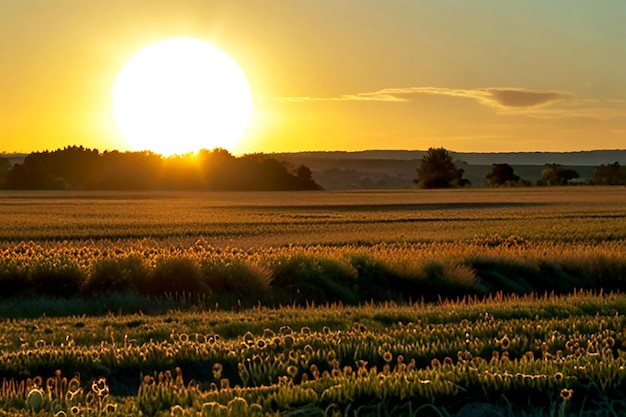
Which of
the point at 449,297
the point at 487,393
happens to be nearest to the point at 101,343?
the point at 487,393

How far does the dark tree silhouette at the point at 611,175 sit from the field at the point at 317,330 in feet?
371

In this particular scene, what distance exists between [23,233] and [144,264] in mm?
19531

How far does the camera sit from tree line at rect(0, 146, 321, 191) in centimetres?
13225

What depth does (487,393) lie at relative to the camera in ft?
24.5

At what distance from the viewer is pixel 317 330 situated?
46.5ft

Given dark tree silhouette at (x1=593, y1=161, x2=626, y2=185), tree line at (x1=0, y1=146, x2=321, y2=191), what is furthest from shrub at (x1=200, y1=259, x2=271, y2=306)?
dark tree silhouette at (x1=593, y1=161, x2=626, y2=185)

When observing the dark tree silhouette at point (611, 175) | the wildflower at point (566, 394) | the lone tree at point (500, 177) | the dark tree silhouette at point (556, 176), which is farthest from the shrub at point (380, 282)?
the dark tree silhouette at point (556, 176)

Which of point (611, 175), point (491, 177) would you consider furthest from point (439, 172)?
point (611, 175)

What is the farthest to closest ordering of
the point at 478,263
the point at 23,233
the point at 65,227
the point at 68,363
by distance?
1. the point at 65,227
2. the point at 23,233
3. the point at 478,263
4. the point at 68,363

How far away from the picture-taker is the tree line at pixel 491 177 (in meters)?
148

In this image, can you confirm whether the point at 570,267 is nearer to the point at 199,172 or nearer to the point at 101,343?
the point at 101,343

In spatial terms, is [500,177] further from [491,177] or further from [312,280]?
[312,280]

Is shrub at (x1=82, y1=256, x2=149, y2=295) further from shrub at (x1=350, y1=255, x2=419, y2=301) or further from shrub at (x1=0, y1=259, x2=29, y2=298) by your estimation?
shrub at (x1=350, y1=255, x2=419, y2=301)

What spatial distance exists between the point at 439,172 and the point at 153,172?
150 ft
